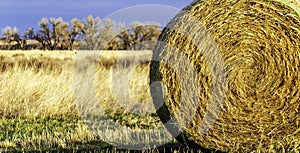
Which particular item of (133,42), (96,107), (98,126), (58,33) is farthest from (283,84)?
(58,33)

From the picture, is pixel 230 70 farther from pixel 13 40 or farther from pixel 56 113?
pixel 13 40

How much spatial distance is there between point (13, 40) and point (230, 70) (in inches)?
1537

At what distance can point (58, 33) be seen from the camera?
40.2 meters

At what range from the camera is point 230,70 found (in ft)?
18.3

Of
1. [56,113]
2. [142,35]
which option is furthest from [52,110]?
[142,35]

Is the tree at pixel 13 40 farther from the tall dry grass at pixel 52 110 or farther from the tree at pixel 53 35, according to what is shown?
the tall dry grass at pixel 52 110

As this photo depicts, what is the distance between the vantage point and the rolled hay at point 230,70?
5477 mm

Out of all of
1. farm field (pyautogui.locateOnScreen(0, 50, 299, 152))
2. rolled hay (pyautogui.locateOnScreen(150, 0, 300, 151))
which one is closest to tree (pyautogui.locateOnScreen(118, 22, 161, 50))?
farm field (pyautogui.locateOnScreen(0, 50, 299, 152))

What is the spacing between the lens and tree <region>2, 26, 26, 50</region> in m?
41.3

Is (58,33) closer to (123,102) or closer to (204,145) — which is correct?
(123,102)

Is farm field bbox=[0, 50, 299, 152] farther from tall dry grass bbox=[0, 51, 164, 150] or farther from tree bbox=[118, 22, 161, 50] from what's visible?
tree bbox=[118, 22, 161, 50]

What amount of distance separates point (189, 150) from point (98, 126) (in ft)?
8.95

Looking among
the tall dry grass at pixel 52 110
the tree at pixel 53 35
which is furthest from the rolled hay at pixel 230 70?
the tree at pixel 53 35

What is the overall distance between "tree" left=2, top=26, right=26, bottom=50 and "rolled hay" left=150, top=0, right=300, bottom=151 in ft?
122
